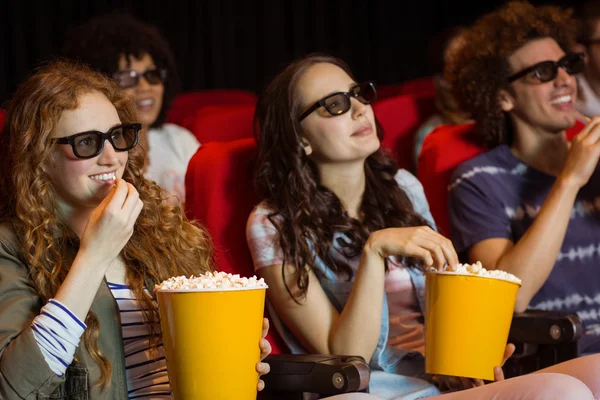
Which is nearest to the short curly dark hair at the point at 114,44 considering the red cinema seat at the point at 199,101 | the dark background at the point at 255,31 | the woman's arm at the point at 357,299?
the red cinema seat at the point at 199,101

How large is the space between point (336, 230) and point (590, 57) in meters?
1.32

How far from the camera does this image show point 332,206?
2.24 metres

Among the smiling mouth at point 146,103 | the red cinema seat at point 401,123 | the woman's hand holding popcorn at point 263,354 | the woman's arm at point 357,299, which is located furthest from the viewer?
the smiling mouth at point 146,103

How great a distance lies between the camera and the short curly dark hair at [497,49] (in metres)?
2.62

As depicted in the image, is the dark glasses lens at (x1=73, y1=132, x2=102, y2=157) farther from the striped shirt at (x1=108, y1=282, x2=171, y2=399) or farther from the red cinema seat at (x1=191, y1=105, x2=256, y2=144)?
the red cinema seat at (x1=191, y1=105, x2=256, y2=144)

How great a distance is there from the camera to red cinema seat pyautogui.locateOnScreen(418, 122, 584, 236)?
263cm

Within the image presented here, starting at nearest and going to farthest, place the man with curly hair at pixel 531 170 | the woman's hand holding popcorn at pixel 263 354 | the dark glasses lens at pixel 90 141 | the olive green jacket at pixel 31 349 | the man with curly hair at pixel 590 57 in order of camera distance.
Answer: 1. the olive green jacket at pixel 31 349
2. the woman's hand holding popcorn at pixel 263 354
3. the dark glasses lens at pixel 90 141
4. the man with curly hair at pixel 531 170
5. the man with curly hair at pixel 590 57

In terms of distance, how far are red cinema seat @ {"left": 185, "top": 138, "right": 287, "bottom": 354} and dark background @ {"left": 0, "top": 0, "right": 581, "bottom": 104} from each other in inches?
82.8

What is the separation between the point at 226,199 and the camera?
230 cm

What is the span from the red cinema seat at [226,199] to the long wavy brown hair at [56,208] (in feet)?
0.84

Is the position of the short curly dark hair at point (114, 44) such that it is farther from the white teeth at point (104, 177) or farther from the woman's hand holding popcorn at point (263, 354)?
the woman's hand holding popcorn at point (263, 354)

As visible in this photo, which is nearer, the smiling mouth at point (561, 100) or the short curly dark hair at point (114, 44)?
the smiling mouth at point (561, 100)

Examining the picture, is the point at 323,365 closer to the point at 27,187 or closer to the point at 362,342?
the point at 362,342

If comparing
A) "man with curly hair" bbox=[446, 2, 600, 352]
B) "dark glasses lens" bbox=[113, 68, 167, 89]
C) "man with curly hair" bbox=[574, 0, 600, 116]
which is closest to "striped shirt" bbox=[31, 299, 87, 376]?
"man with curly hair" bbox=[446, 2, 600, 352]
